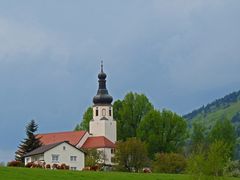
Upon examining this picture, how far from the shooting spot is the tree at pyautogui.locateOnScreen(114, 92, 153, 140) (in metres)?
132

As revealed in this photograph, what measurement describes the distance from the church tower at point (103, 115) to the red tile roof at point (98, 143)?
7.51 feet

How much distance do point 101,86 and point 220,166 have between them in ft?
328

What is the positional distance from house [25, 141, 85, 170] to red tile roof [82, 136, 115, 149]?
23.9m

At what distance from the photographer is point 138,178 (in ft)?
188

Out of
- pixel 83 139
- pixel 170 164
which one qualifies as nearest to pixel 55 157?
pixel 170 164

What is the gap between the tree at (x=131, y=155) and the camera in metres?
112

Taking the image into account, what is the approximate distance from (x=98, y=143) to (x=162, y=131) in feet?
50.5

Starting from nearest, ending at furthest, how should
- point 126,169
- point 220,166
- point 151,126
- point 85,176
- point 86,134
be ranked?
point 220,166 → point 85,176 → point 126,169 → point 151,126 → point 86,134

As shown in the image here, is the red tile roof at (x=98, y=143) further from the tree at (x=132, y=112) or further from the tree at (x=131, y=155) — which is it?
the tree at (x=131, y=155)

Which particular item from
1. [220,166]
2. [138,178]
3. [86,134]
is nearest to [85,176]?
[138,178]

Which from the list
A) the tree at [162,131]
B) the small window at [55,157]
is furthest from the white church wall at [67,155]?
the tree at [162,131]

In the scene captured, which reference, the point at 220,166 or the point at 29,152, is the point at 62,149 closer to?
the point at 29,152

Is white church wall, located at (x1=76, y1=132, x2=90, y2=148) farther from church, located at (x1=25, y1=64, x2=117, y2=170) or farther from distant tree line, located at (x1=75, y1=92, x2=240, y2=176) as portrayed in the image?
distant tree line, located at (x1=75, y1=92, x2=240, y2=176)

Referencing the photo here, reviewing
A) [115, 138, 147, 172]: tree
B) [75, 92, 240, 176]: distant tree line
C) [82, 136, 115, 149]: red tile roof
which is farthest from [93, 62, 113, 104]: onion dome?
[115, 138, 147, 172]: tree
